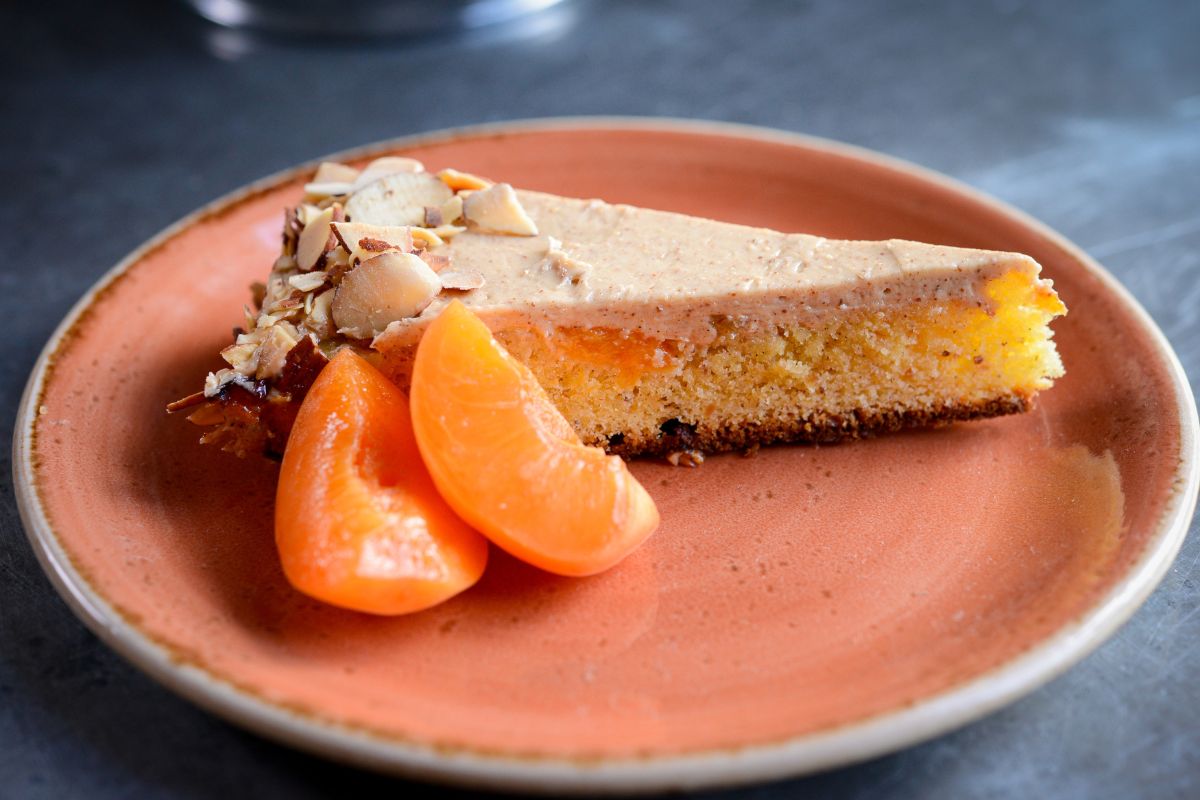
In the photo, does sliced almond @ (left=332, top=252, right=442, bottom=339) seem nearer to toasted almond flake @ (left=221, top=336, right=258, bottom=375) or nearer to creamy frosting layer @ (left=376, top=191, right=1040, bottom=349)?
creamy frosting layer @ (left=376, top=191, right=1040, bottom=349)

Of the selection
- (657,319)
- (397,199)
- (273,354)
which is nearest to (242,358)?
(273,354)

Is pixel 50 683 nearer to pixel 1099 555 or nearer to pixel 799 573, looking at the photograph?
pixel 799 573

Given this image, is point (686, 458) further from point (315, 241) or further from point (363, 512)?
point (315, 241)

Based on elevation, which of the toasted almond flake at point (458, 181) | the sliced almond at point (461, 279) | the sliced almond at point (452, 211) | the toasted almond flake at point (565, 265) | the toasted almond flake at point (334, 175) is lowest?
the toasted almond flake at point (565, 265)

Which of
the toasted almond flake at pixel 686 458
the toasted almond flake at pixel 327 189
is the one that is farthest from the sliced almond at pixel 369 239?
the toasted almond flake at pixel 686 458

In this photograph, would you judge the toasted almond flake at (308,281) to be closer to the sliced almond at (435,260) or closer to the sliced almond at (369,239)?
the sliced almond at (369,239)

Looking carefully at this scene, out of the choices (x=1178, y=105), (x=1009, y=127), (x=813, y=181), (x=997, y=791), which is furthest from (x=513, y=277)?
(x=1178, y=105)

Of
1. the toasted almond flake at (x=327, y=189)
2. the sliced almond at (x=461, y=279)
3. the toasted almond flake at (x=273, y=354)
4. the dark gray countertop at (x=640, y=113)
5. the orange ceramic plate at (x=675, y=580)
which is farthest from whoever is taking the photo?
the toasted almond flake at (x=327, y=189)
